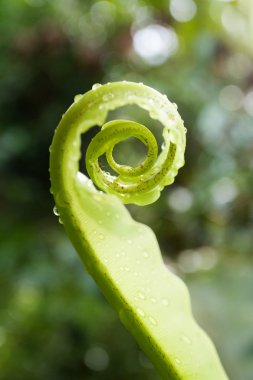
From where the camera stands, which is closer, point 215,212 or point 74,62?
point 215,212

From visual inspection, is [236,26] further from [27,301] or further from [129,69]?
[27,301]

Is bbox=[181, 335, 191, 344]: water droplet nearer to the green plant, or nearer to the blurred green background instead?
the green plant

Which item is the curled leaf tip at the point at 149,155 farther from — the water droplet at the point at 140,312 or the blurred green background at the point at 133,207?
the blurred green background at the point at 133,207

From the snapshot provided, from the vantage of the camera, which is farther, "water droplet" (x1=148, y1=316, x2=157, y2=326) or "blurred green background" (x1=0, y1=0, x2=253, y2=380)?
"blurred green background" (x1=0, y1=0, x2=253, y2=380)

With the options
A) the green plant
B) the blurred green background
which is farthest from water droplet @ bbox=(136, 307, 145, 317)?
the blurred green background

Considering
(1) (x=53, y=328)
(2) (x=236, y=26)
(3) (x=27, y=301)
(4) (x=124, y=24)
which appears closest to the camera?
(1) (x=53, y=328)

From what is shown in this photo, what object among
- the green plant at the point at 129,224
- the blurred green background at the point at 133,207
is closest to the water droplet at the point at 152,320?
the green plant at the point at 129,224

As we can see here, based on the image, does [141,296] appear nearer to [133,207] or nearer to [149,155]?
[149,155]

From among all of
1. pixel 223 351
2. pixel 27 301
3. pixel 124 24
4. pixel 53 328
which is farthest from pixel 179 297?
pixel 124 24
